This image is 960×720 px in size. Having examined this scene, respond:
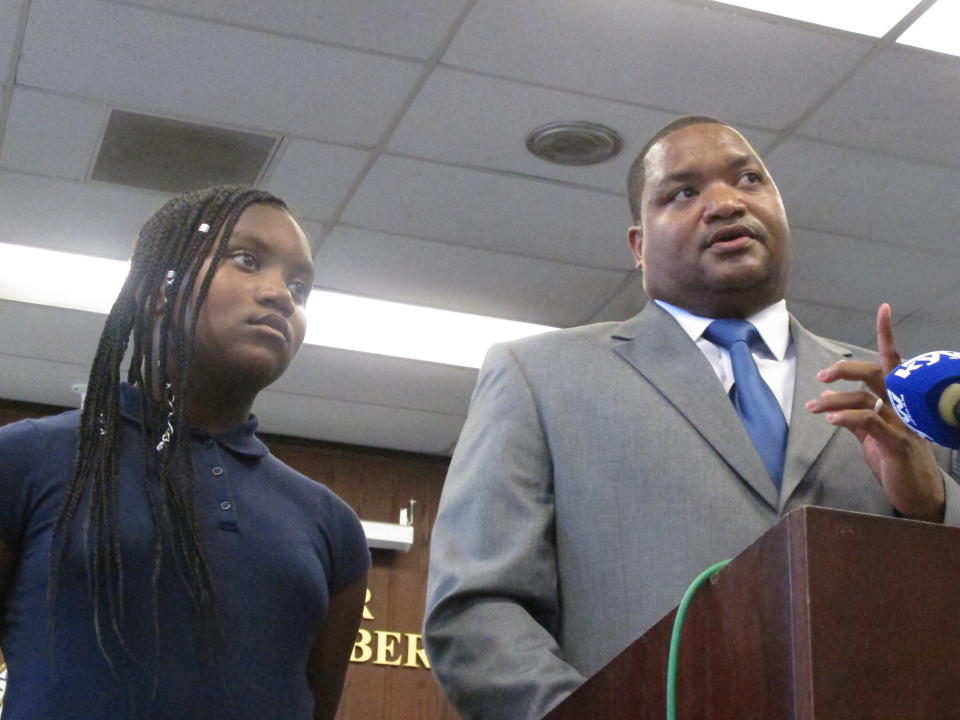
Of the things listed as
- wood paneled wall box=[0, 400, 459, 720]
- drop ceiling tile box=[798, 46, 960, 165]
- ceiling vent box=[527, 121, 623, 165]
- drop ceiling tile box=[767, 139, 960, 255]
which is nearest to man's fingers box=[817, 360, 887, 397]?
drop ceiling tile box=[798, 46, 960, 165]

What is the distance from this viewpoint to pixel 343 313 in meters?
5.37

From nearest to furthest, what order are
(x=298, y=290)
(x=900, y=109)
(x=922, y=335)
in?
(x=298, y=290) < (x=900, y=109) < (x=922, y=335)

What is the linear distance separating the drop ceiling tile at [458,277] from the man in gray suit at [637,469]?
120 inches

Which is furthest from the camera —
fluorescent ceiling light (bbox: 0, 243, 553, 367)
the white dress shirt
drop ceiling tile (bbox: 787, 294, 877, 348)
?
drop ceiling tile (bbox: 787, 294, 877, 348)

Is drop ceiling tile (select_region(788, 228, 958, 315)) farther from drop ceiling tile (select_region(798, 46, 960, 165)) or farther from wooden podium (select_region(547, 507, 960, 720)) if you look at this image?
wooden podium (select_region(547, 507, 960, 720))

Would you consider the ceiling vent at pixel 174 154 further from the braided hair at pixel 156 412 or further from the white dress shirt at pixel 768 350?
the white dress shirt at pixel 768 350

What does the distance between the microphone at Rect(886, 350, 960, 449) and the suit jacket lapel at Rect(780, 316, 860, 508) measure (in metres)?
0.41

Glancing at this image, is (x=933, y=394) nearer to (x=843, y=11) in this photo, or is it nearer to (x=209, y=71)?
(x=843, y=11)

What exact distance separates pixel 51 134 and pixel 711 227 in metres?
2.87

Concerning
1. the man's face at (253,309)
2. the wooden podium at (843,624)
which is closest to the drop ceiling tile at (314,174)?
the man's face at (253,309)

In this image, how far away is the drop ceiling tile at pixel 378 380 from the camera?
5.77 metres

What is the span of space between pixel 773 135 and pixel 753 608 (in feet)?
11.2

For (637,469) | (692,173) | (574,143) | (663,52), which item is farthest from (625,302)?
(637,469)

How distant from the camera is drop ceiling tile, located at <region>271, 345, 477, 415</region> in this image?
227 inches
